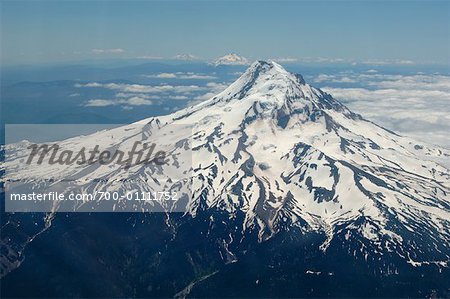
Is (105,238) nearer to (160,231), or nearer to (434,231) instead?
(160,231)

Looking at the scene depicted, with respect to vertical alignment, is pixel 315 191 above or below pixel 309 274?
above

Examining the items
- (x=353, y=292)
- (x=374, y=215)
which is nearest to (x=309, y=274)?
(x=353, y=292)

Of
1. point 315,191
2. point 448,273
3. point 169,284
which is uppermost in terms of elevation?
point 315,191

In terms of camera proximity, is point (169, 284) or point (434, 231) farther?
point (434, 231)

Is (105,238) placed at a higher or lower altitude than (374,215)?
lower

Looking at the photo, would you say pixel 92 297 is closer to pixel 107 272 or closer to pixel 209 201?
pixel 107 272

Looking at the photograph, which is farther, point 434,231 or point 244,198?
point 244,198

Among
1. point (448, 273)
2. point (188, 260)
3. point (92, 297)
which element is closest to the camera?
point (92, 297)

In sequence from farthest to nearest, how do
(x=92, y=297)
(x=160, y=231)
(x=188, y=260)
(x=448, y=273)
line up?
(x=160, y=231) < (x=188, y=260) < (x=448, y=273) < (x=92, y=297)

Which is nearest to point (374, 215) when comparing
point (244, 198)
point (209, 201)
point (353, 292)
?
point (353, 292)
